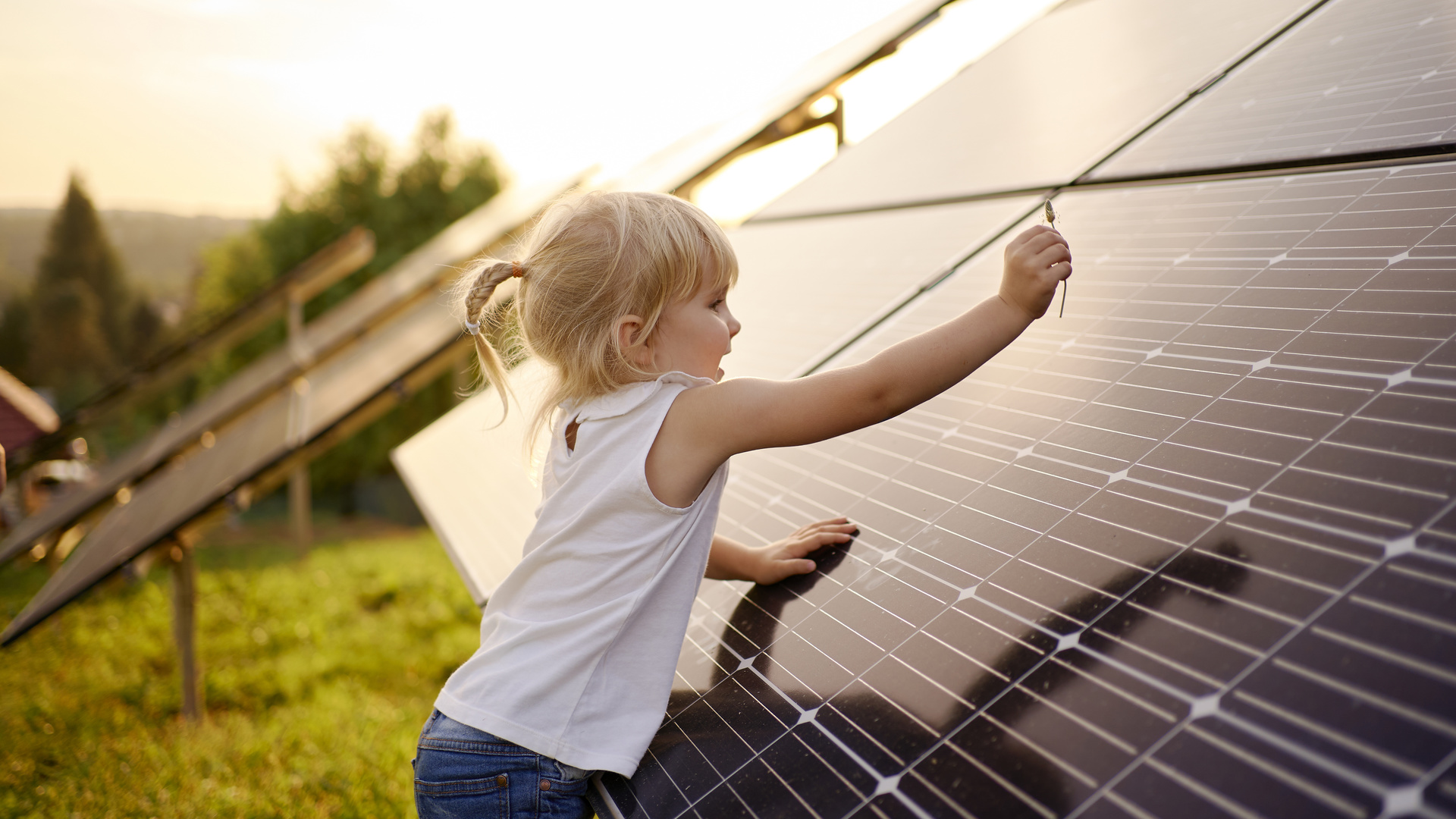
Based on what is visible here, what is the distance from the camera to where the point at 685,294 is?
191 centimetres

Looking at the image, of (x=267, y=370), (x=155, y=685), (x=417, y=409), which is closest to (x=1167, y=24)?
(x=155, y=685)

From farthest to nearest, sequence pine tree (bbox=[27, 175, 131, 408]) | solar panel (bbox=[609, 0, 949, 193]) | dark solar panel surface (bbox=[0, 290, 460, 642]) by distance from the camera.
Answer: pine tree (bbox=[27, 175, 131, 408])
solar panel (bbox=[609, 0, 949, 193])
dark solar panel surface (bbox=[0, 290, 460, 642])

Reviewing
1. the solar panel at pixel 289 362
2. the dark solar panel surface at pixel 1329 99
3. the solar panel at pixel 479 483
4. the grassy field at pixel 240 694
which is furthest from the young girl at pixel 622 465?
the solar panel at pixel 289 362

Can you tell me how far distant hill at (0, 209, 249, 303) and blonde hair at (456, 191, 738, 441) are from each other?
33.2 m

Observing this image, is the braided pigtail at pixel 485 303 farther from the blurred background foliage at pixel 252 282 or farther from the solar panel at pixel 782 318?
the blurred background foliage at pixel 252 282

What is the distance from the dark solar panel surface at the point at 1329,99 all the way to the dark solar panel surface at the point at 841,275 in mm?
483

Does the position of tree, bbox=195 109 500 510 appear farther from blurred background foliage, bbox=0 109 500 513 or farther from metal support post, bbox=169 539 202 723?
metal support post, bbox=169 539 202 723

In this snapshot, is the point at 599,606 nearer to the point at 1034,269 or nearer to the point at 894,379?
the point at 894,379

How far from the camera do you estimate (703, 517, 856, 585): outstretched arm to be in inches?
77.0

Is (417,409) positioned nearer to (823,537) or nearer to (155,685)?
(155,685)

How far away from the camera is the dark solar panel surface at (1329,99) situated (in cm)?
202

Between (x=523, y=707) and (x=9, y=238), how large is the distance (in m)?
36.8

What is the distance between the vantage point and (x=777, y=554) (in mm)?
1994

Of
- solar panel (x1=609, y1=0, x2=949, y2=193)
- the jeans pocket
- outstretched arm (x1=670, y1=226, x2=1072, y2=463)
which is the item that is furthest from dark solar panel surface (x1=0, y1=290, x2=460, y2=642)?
outstretched arm (x1=670, y1=226, x2=1072, y2=463)
